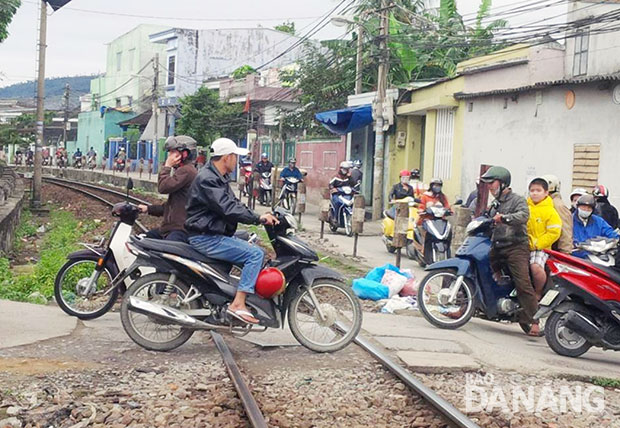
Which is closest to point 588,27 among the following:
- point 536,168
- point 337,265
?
point 536,168

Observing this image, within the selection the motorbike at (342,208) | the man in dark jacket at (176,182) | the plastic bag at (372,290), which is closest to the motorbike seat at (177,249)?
the man in dark jacket at (176,182)

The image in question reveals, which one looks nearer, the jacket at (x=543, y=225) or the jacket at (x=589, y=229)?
the jacket at (x=543, y=225)

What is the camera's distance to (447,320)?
361 inches

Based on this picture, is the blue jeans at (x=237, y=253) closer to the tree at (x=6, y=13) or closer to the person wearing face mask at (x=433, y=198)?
the person wearing face mask at (x=433, y=198)

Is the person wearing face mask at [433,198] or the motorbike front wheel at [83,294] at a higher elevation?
the person wearing face mask at [433,198]

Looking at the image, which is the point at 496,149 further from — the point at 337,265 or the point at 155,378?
the point at 155,378

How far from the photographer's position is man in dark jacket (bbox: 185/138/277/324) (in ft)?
23.5

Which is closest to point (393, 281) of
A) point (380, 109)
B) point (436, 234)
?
point (436, 234)

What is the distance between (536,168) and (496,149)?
5.99ft

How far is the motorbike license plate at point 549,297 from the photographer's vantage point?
323 inches

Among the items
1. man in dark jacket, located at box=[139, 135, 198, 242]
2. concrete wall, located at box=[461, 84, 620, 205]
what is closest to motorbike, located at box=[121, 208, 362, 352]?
man in dark jacket, located at box=[139, 135, 198, 242]

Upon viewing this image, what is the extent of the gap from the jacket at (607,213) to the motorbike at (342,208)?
836 centimetres

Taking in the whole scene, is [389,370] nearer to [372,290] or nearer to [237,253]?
[237,253]
